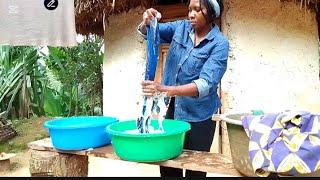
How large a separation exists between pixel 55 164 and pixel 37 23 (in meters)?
1.63

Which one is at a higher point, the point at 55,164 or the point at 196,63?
the point at 196,63

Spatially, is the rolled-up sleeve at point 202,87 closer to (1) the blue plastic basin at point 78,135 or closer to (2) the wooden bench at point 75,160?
(2) the wooden bench at point 75,160

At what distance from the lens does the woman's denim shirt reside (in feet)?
5.63

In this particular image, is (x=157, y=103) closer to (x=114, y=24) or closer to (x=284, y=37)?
(x=284, y=37)

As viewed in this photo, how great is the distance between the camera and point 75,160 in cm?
173

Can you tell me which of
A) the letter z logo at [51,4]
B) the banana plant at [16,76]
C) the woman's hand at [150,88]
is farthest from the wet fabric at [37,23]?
the banana plant at [16,76]

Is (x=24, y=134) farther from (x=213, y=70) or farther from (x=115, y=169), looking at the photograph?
(x=213, y=70)

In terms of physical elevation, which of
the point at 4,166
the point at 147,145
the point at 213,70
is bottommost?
the point at 4,166

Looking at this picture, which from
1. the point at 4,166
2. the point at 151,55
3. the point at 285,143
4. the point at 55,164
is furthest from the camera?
the point at 4,166

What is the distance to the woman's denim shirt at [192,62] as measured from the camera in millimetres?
1716

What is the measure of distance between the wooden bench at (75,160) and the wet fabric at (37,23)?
1.39 metres

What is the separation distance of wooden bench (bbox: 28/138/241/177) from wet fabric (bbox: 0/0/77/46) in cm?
139

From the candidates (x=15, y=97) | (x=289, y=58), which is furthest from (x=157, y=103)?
(x=15, y=97)

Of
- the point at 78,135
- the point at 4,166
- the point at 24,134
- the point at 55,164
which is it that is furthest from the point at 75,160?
the point at 24,134
